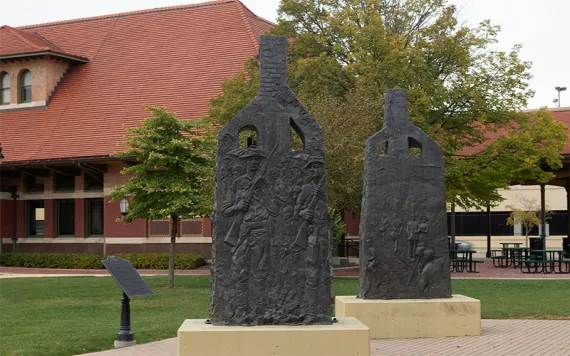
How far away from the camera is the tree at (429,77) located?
97.9 ft

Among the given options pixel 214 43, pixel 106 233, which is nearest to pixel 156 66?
pixel 214 43

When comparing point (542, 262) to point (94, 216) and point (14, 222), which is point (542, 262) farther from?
point (14, 222)

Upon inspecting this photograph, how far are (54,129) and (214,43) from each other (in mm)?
8738

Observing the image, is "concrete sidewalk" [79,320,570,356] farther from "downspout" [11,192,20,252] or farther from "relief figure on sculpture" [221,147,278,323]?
"downspout" [11,192,20,252]

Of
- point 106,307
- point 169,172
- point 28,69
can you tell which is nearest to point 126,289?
point 106,307

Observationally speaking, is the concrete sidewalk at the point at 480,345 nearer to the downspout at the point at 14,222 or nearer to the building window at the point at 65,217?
the building window at the point at 65,217

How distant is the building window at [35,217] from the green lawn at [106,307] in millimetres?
12257

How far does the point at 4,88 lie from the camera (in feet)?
145

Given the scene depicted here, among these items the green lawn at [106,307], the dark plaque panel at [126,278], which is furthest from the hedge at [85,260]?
the dark plaque panel at [126,278]

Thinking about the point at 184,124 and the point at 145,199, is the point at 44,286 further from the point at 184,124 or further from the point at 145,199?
the point at 184,124

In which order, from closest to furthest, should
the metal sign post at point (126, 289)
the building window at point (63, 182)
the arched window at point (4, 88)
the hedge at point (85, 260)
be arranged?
the metal sign post at point (126, 289) < the hedge at point (85, 260) < the building window at point (63, 182) < the arched window at point (4, 88)

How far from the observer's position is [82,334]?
14.6 metres

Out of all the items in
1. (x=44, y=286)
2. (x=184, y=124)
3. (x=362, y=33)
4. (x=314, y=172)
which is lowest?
(x=44, y=286)

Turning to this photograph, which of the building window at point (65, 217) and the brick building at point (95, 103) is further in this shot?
the building window at point (65, 217)
